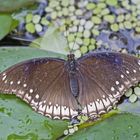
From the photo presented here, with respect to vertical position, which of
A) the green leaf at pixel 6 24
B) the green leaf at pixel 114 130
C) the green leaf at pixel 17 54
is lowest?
the green leaf at pixel 114 130

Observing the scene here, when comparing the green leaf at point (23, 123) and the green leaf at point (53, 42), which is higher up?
the green leaf at point (53, 42)

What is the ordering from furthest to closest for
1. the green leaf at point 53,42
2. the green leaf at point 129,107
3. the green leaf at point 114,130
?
1. the green leaf at point 53,42
2. the green leaf at point 129,107
3. the green leaf at point 114,130

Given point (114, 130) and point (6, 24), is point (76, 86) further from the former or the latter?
point (6, 24)

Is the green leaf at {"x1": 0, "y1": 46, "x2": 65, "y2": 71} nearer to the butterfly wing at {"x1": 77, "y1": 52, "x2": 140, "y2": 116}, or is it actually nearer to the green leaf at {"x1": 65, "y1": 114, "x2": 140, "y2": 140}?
the butterfly wing at {"x1": 77, "y1": 52, "x2": 140, "y2": 116}

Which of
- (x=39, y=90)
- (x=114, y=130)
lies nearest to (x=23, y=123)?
(x=39, y=90)

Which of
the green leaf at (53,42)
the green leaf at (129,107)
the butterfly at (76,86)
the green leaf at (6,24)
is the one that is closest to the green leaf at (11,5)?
the green leaf at (6,24)

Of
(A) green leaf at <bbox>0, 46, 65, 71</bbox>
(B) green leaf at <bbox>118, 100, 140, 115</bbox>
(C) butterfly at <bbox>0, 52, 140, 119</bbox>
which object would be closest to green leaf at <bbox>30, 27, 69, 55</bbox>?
(A) green leaf at <bbox>0, 46, 65, 71</bbox>

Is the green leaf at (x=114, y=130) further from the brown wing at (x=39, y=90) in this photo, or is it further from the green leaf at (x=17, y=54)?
the green leaf at (x=17, y=54)

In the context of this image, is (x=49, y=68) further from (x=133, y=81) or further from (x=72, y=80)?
(x=133, y=81)
